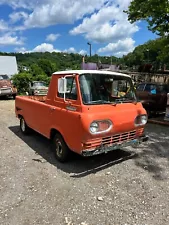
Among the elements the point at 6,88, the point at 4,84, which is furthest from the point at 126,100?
the point at 4,84

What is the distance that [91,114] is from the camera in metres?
4.33

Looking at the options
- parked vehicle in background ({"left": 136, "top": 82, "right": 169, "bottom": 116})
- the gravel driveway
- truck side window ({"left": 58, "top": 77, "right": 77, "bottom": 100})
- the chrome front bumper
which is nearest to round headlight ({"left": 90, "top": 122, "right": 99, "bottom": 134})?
the chrome front bumper

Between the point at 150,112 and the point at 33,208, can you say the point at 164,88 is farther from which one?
the point at 33,208

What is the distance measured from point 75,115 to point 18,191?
1.70 metres

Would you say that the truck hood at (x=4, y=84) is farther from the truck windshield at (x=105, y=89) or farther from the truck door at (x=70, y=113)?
the truck windshield at (x=105, y=89)

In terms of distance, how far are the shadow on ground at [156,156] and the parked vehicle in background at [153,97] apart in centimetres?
329

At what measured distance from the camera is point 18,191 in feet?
13.1

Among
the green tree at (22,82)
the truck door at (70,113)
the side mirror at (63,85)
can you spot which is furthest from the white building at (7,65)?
the side mirror at (63,85)

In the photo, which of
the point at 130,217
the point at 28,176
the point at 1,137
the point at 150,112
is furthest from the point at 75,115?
the point at 150,112

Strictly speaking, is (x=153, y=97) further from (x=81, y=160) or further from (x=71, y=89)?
(x=71, y=89)

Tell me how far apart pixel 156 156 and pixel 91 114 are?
234 cm

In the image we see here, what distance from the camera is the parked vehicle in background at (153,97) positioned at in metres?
11.0

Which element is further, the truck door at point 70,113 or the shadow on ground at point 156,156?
the shadow on ground at point 156,156

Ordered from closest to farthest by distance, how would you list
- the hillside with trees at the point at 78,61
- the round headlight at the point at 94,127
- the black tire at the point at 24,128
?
the round headlight at the point at 94,127 < the black tire at the point at 24,128 < the hillside with trees at the point at 78,61
